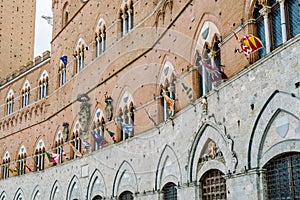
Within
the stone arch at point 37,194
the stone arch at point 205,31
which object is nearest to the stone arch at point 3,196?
the stone arch at point 37,194

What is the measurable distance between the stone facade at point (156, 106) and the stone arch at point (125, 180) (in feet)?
0.10

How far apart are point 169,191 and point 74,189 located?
7.33 meters

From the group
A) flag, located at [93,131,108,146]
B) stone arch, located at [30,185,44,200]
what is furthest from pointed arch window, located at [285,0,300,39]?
stone arch, located at [30,185,44,200]

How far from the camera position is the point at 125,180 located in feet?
47.4

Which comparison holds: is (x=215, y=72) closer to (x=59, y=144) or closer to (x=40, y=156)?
(x=59, y=144)

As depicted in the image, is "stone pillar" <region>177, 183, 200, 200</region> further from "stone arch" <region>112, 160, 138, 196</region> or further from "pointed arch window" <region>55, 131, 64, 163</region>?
"pointed arch window" <region>55, 131, 64, 163</region>

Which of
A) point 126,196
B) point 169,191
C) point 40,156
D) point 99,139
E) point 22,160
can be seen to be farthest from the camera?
point 22,160

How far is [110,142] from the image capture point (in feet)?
52.2

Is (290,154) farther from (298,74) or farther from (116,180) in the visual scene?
(116,180)

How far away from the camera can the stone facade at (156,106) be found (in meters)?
8.05

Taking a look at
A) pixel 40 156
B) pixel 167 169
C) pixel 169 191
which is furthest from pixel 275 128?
pixel 40 156

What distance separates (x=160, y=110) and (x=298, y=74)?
6.08 meters

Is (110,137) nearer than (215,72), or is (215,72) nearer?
(215,72)

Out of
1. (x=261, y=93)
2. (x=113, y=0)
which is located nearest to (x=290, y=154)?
(x=261, y=93)
